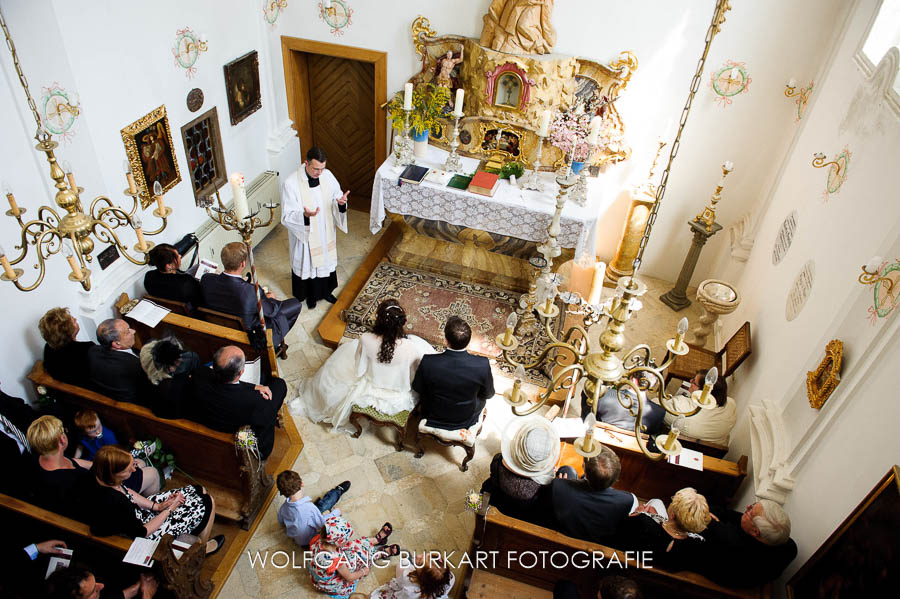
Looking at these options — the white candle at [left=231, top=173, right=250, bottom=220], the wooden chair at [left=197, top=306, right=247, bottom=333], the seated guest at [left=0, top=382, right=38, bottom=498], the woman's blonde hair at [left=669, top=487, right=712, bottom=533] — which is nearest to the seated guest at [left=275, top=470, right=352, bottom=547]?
the seated guest at [left=0, top=382, right=38, bottom=498]

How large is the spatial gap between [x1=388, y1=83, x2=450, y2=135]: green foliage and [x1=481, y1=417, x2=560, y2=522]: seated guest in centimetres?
444

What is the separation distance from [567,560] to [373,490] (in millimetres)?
1975

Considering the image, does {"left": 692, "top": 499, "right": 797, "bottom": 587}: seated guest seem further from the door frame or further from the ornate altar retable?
the door frame

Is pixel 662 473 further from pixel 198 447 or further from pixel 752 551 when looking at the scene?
pixel 198 447

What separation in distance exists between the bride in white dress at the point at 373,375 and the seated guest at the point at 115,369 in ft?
5.21

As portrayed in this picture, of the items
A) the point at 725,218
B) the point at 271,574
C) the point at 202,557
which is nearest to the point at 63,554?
the point at 202,557

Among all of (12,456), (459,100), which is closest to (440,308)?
(459,100)

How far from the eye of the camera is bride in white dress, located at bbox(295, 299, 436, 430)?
199 inches

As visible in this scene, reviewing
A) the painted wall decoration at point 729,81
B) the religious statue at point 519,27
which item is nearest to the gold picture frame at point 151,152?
the religious statue at point 519,27

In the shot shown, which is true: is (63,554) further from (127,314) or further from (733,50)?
(733,50)

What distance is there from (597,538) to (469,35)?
226 inches

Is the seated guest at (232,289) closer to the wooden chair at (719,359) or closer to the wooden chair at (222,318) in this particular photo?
the wooden chair at (222,318)

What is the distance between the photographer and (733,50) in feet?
21.2

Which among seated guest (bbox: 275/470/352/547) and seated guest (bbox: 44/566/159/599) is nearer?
seated guest (bbox: 44/566/159/599)
